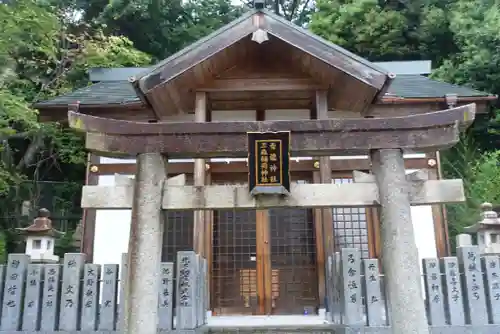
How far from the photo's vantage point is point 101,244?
413 inches

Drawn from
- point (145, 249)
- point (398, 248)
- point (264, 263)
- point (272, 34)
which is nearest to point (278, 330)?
point (264, 263)

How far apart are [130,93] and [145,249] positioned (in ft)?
21.8

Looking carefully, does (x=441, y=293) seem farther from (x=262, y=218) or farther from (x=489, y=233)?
(x=262, y=218)

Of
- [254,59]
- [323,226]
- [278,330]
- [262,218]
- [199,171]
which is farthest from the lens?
[262,218]

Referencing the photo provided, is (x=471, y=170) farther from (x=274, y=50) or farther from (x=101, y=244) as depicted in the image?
Result: (x=101, y=244)

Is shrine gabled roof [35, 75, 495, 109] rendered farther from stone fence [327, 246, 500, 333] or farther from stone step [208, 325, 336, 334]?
stone step [208, 325, 336, 334]

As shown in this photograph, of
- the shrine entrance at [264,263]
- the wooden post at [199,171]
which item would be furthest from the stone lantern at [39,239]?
the shrine entrance at [264,263]

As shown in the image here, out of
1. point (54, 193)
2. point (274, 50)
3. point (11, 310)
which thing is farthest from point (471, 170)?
point (54, 193)

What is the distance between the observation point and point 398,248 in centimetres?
563

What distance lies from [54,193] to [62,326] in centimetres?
1312

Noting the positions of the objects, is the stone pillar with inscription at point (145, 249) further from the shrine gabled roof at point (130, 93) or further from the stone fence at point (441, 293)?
the shrine gabled roof at point (130, 93)

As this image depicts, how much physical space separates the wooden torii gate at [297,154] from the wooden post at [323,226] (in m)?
2.52

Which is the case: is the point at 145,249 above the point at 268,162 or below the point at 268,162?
below

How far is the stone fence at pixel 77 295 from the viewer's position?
23.8 ft
